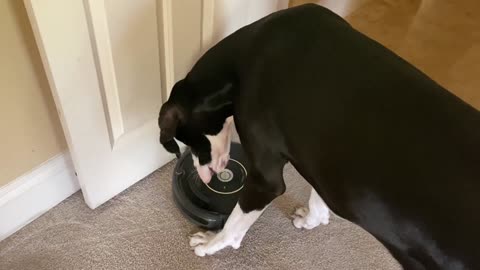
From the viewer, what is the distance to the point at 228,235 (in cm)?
146

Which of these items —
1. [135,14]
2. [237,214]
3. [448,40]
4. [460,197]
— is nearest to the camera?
[460,197]

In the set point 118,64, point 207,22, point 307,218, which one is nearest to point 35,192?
point 118,64

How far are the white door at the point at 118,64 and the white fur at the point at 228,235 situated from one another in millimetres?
304

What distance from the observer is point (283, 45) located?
1.15 meters

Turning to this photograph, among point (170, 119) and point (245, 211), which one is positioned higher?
point (170, 119)

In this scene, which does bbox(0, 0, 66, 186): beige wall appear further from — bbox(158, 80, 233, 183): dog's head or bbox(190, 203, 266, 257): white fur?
bbox(190, 203, 266, 257): white fur

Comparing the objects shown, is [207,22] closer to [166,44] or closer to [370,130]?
[166,44]

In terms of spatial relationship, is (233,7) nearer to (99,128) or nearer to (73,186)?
(99,128)

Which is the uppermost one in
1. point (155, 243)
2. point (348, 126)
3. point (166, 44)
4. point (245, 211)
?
point (348, 126)

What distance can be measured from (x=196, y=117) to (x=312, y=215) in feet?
1.76

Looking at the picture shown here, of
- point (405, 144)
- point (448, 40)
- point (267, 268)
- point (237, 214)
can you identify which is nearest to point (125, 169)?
point (237, 214)

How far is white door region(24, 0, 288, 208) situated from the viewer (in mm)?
1146

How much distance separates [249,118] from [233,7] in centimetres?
48

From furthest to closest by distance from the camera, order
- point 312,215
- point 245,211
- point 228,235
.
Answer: point 312,215
point 228,235
point 245,211
